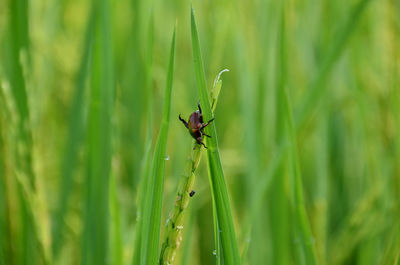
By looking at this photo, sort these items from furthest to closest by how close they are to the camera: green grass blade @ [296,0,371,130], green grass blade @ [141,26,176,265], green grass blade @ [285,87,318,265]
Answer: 1. green grass blade @ [296,0,371,130]
2. green grass blade @ [285,87,318,265]
3. green grass blade @ [141,26,176,265]

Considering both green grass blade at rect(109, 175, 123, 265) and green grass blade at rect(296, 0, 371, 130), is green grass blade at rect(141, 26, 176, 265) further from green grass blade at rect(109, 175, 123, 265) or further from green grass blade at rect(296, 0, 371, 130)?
green grass blade at rect(296, 0, 371, 130)

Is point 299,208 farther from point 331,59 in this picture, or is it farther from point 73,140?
point 73,140

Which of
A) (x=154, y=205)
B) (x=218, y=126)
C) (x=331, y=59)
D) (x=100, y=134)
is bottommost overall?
(x=154, y=205)

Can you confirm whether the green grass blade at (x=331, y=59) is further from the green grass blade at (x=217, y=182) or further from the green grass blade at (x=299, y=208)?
the green grass blade at (x=217, y=182)

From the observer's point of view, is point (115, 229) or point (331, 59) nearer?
point (115, 229)

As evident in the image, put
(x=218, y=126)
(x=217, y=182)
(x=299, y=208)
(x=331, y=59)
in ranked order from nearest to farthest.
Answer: (x=217, y=182)
(x=299, y=208)
(x=331, y=59)
(x=218, y=126)

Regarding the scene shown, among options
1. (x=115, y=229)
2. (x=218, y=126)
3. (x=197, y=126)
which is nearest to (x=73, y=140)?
(x=115, y=229)

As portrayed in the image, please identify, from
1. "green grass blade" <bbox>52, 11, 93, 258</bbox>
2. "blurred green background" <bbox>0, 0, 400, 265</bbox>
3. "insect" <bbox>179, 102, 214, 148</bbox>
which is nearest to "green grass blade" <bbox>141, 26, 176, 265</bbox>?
"insect" <bbox>179, 102, 214, 148</bbox>

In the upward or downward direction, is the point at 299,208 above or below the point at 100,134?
below
